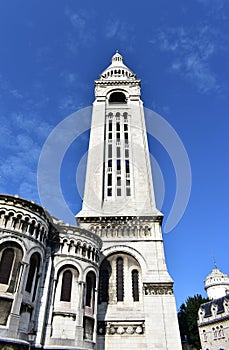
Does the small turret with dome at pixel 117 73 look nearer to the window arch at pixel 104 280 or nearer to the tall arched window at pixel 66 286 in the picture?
the window arch at pixel 104 280

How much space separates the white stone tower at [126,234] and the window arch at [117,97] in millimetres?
5197

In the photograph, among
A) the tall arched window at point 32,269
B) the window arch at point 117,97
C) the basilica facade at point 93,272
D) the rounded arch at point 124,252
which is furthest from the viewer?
the window arch at point 117,97

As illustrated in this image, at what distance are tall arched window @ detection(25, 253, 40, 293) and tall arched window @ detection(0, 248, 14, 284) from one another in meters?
1.89

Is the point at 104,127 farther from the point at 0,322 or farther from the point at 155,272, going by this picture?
the point at 0,322

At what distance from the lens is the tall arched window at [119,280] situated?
28031 mm

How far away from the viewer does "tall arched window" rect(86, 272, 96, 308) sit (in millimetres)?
24892

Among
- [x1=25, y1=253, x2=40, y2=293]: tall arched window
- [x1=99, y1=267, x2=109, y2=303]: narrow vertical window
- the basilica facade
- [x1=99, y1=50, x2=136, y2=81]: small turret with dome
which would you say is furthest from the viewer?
[x1=99, y1=50, x2=136, y2=81]: small turret with dome

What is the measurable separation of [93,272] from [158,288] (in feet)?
23.2

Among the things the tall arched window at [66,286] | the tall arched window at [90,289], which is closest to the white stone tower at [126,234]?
the tall arched window at [90,289]

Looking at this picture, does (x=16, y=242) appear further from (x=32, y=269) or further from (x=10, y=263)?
(x=32, y=269)

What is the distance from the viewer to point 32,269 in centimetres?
2223

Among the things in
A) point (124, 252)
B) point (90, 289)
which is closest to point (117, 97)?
point (124, 252)

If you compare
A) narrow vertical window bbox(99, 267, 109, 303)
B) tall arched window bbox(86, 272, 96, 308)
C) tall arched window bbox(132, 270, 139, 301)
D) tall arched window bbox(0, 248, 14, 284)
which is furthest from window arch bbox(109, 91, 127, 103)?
tall arched window bbox(0, 248, 14, 284)

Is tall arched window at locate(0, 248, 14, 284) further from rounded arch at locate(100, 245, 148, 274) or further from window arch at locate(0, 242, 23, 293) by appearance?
rounded arch at locate(100, 245, 148, 274)
